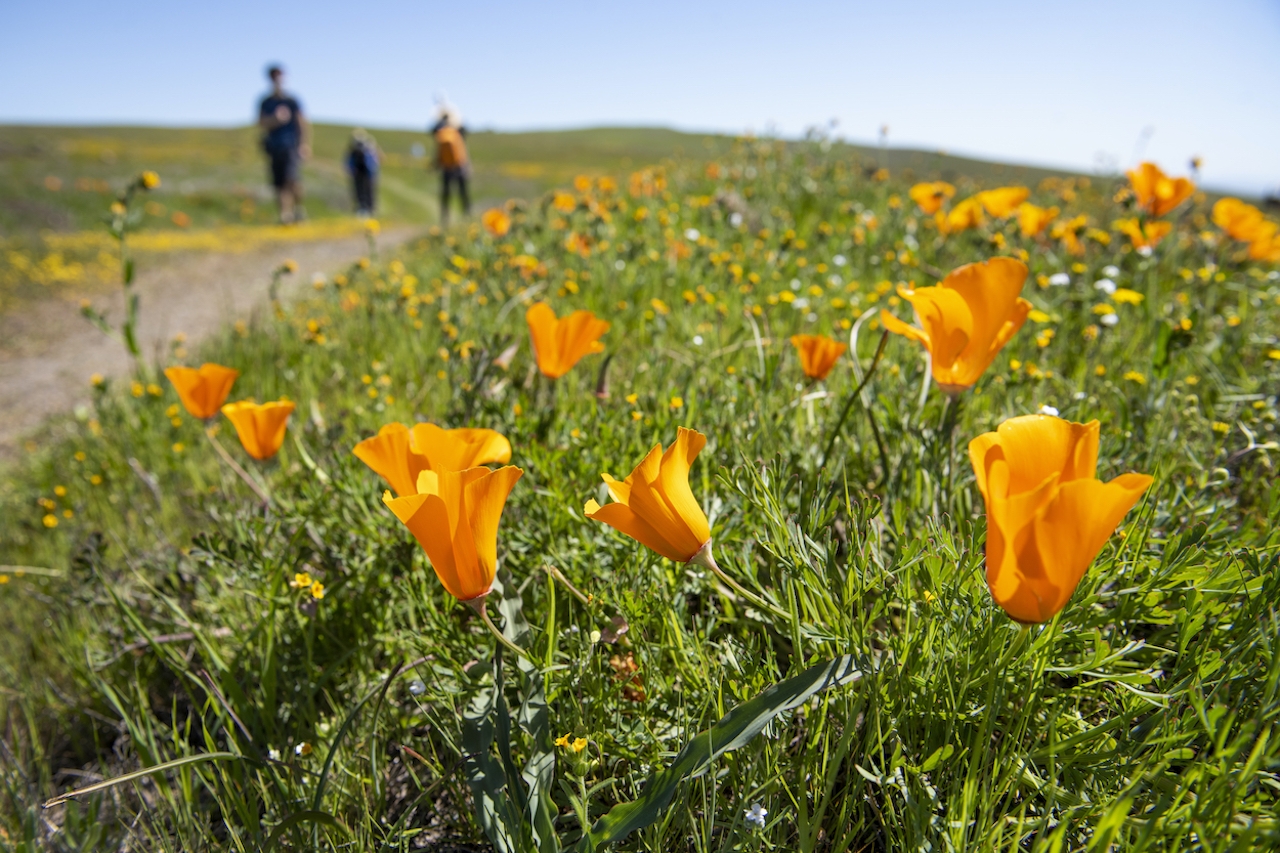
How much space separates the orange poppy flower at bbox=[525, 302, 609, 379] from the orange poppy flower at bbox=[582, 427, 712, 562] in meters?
0.72

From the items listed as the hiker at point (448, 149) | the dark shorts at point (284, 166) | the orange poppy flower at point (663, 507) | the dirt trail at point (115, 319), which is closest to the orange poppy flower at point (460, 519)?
the orange poppy flower at point (663, 507)

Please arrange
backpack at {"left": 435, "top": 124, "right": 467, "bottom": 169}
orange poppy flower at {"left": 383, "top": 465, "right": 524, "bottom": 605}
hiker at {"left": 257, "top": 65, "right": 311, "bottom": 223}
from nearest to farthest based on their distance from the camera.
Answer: orange poppy flower at {"left": 383, "top": 465, "right": 524, "bottom": 605} < backpack at {"left": 435, "top": 124, "right": 467, "bottom": 169} < hiker at {"left": 257, "top": 65, "right": 311, "bottom": 223}

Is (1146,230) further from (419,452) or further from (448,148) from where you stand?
(448,148)

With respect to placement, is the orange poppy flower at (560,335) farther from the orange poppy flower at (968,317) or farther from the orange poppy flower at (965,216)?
the orange poppy flower at (965,216)

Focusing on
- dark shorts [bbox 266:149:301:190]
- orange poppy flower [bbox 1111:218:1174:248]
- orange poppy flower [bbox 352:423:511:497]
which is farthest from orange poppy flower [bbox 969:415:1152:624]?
dark shorts [bbox 266:149:301:190]

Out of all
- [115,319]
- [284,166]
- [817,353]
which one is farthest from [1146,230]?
[284,166]

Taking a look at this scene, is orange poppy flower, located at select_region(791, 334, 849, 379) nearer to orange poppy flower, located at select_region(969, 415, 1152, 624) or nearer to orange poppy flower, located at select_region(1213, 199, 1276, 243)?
orange poppy flower, located at select_region(969, 415, 1152, 624)

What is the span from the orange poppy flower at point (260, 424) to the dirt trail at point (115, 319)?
2276mm

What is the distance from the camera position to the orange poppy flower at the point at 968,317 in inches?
45.9

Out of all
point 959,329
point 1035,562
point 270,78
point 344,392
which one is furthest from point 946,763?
point 270,78

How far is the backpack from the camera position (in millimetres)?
9969

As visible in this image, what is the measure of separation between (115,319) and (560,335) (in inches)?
319

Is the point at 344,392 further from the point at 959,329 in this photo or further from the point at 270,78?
the point at 270,78

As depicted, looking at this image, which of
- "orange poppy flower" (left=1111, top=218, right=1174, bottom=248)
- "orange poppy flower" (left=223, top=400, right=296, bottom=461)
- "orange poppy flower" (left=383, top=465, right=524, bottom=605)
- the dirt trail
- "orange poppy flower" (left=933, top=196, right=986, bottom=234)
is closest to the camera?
"orange poppy flower" (left=383, top=465, right=524, bottom=605)
